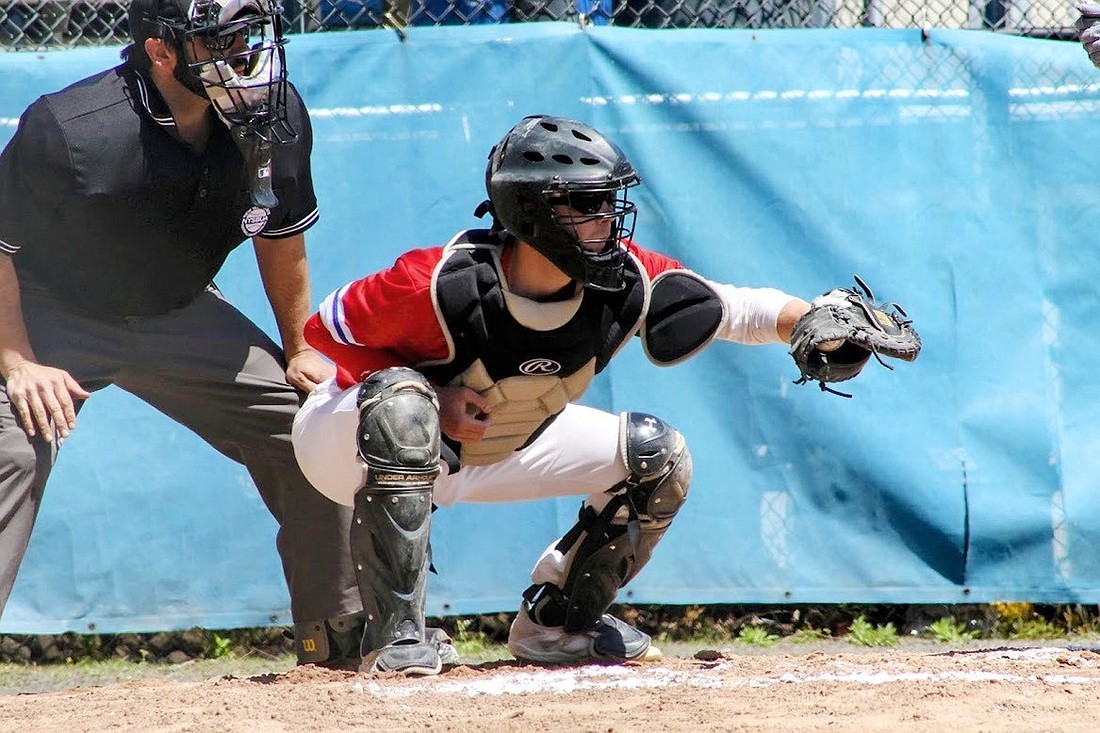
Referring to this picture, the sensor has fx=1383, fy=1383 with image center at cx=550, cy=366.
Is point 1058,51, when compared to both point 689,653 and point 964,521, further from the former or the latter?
point 689,653

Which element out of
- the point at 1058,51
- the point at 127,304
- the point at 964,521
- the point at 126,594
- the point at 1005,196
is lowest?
the point at 126,594

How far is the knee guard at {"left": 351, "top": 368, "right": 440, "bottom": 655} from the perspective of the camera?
3.60 meters

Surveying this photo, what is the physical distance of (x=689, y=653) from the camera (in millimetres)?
5055

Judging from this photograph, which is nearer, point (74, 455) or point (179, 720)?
point (179, 720)

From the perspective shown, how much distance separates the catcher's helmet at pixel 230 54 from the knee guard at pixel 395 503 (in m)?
0.98

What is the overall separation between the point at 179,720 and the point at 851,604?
2.87 metres

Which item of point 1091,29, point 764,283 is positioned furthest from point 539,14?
point 1091,29

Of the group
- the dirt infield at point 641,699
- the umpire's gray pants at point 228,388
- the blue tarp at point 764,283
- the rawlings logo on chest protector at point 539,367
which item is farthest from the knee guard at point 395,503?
Result: the blue tarp at point 764,283

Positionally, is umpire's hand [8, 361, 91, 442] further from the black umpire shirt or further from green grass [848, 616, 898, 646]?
green grass [848, 616, 898, 646]

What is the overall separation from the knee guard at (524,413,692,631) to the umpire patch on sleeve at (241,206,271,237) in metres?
1.29

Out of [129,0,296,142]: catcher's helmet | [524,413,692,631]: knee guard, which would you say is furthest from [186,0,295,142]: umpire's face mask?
[524,413,692,631]: knee guard

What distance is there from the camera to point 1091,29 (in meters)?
4.06

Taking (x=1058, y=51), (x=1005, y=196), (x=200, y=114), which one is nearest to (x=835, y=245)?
Result: (x=1005, y=196)

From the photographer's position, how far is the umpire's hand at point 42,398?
4.04m
